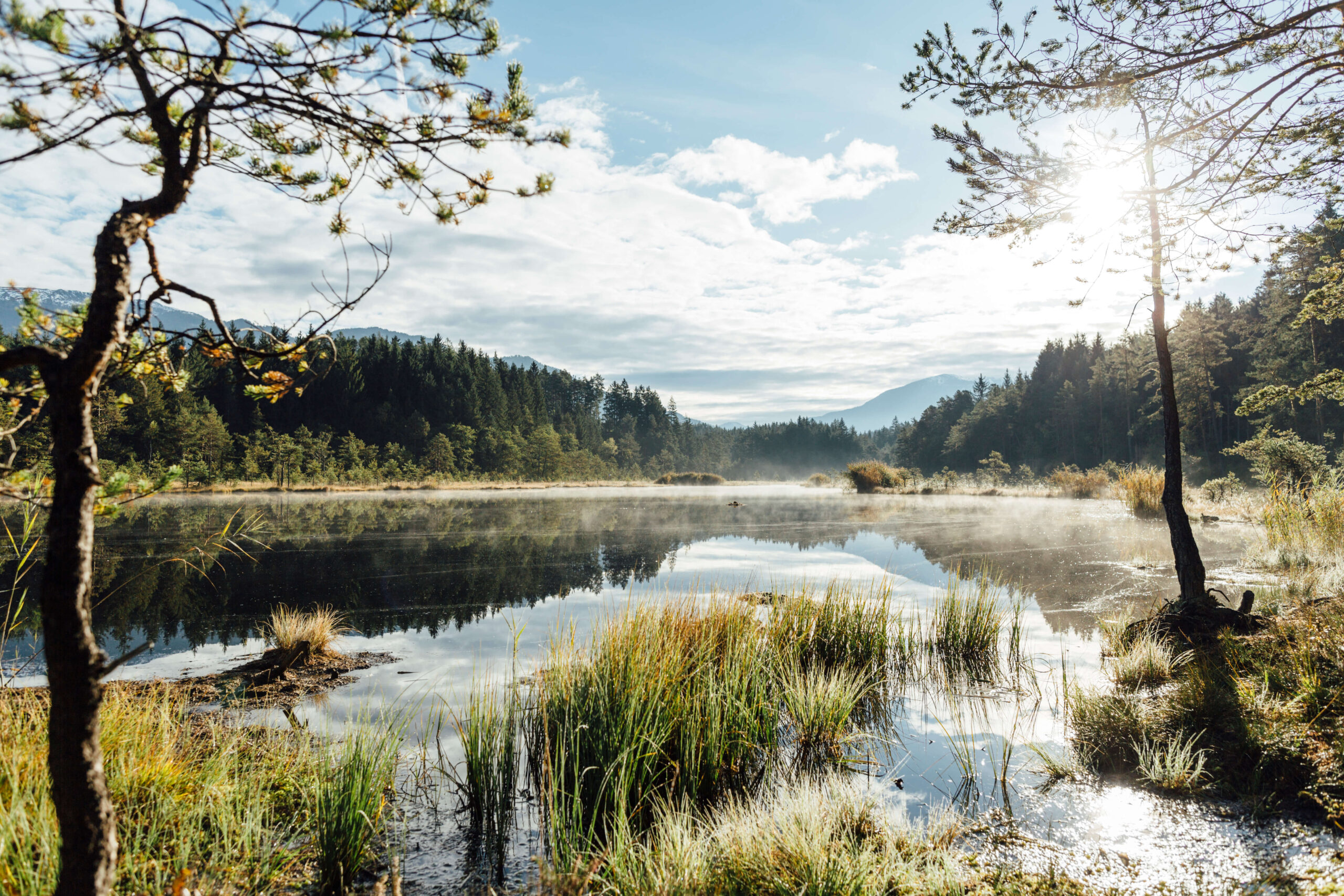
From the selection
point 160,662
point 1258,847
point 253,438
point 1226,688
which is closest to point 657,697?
point 1258,847

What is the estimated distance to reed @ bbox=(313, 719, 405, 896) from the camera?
2.68m

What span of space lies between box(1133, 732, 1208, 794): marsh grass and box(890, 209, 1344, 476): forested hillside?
14.9 feet

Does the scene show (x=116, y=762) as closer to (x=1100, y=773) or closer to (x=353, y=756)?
(x=353, y=756)

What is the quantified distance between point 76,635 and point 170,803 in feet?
6.05

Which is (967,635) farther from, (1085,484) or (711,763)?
(1085,484)

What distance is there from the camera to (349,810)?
2.76 m

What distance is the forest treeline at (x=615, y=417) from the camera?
119ft

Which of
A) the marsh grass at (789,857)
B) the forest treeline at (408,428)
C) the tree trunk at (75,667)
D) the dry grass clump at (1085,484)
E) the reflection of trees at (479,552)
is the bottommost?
the reflection of trees at (479,552)

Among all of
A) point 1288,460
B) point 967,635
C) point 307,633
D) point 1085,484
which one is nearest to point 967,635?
point 967,635

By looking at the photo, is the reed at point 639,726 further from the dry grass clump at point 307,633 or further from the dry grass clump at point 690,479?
the dry grass clump at point 690,479

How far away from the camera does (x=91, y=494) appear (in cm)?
143

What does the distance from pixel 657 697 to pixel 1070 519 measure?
19.3m

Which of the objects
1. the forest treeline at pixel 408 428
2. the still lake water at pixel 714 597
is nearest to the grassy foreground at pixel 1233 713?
the still lake water at pixel 714 597

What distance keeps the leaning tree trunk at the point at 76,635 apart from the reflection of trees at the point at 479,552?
6.16 metres
